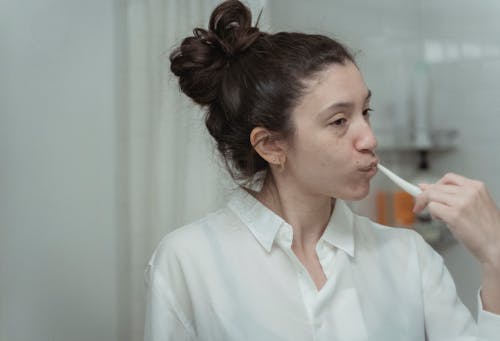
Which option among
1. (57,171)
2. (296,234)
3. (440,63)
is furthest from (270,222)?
(440,63)

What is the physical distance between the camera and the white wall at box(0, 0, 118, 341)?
108 centimetres

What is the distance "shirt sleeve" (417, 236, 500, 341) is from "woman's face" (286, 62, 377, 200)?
22cm

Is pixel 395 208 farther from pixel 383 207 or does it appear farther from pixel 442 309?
pixel 442 309

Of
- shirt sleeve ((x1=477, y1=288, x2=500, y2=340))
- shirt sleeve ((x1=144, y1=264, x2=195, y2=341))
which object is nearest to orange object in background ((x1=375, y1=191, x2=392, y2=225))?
shirt sleeve ((x1=477, y1=288, x2=500, y2=340))

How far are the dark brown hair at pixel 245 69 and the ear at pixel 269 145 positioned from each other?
0.05 ft

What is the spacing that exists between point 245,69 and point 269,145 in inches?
5.7

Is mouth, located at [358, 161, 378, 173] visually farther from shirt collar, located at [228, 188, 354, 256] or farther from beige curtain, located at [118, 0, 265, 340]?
beige curtain, located at [118, 0, 265, 340]

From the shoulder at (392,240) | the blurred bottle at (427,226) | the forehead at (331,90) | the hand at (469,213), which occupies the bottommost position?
the blurred bottle at (427,226)

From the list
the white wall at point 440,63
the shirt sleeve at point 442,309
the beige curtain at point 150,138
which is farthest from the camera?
the white wall at point 440,63

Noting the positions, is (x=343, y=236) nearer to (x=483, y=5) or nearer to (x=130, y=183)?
(x=130, y=183)

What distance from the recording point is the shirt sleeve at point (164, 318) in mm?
989

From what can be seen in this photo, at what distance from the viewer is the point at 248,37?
40.6 inches

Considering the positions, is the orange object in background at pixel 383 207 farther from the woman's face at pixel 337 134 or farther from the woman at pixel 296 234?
the woman's face at pixel 337 134

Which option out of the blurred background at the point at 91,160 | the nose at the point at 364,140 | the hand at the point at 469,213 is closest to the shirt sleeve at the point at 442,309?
the hand at the point at 469,213
